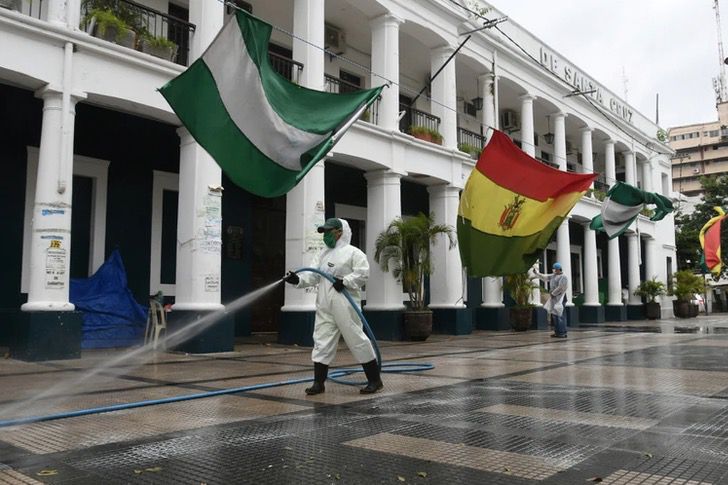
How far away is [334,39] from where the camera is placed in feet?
57.8

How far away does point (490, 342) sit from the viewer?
15141 millimetres

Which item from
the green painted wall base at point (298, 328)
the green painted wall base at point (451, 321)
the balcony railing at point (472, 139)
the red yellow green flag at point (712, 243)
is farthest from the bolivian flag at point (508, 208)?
the red yellow green flag at point (712, 243)

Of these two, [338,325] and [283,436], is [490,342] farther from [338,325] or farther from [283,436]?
[283,436]

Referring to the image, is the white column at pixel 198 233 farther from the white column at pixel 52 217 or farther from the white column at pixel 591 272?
the white column at pixel 591 272

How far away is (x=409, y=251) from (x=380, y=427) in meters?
10.6

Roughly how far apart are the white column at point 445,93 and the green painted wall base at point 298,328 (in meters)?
7.37

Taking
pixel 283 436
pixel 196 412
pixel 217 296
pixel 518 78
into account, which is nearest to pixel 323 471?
pixel 283 436

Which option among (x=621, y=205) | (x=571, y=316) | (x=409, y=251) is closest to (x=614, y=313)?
(x=571, y=316)

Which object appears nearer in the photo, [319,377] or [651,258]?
[319,377]

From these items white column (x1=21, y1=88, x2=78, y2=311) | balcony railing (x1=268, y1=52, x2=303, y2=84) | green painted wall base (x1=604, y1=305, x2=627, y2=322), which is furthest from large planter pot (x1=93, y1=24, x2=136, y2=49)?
green painted wall base (x1=604, y1=305, x2=627, y2=322)

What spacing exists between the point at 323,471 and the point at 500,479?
41.4 inches

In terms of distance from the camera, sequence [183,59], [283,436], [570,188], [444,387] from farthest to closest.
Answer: [183,59] < [570,188] < [444,387] < [283,436]

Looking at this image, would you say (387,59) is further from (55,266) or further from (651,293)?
(651,293)

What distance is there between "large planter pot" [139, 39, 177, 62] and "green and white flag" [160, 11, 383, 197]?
228 inches
